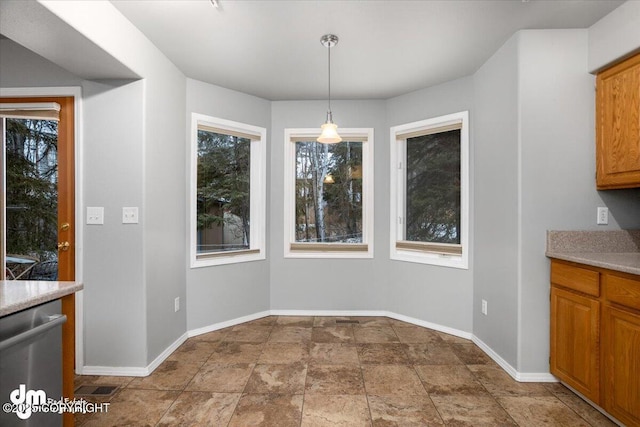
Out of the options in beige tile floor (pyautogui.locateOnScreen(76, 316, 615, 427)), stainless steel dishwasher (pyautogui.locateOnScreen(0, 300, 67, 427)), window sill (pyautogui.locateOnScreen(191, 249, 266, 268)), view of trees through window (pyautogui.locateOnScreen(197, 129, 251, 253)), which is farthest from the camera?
view of trees through window (pyautogui.locateOnScreen(197, 129, 251, 253))

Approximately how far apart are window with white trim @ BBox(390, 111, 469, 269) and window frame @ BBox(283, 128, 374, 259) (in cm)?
27

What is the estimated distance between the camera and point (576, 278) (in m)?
2.18

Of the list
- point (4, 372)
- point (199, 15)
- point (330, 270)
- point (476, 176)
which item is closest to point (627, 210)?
point (476, 176)

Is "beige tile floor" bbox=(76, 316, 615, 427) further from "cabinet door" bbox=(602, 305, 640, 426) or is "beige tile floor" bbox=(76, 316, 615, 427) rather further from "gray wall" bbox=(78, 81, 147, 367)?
"gray wall" bbox=(78, 81, 147, 367)

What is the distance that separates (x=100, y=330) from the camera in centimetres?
256

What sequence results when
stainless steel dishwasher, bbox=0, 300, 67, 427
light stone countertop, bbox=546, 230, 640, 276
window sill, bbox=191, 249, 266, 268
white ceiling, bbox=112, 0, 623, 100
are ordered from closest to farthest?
stainless steel dishwasher, bbox=0, 300, 67, 427
white ceiling, bbox=112, 0, 623, 100
light stone countertop, bbox=546, 230, 640, 276
window sill, bbox=191, 249, 266, 268

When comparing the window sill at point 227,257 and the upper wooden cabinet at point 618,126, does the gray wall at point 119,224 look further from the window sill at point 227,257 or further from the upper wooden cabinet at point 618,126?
the upper wooden cabinet at point 618,126

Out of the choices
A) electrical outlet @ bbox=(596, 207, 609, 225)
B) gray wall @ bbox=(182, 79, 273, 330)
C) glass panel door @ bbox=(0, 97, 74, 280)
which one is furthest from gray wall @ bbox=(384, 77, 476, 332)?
glass panel door @ bbox=(0, 97, 74, 280)

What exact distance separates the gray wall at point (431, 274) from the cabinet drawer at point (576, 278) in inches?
33.9

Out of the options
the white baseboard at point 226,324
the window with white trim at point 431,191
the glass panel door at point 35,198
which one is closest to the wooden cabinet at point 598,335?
the window with white trim at point 431,191

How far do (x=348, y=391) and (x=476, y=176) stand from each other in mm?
2160

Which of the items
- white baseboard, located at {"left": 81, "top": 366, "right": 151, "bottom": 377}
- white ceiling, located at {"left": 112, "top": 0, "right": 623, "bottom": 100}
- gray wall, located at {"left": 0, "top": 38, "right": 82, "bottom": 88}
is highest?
white ceiling, located at {"left": 112, "top": 0, "right": 623, "bottom": 100}

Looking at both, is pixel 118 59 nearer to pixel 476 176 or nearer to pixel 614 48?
pixel 476 176

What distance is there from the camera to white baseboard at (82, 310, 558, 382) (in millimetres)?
2433
